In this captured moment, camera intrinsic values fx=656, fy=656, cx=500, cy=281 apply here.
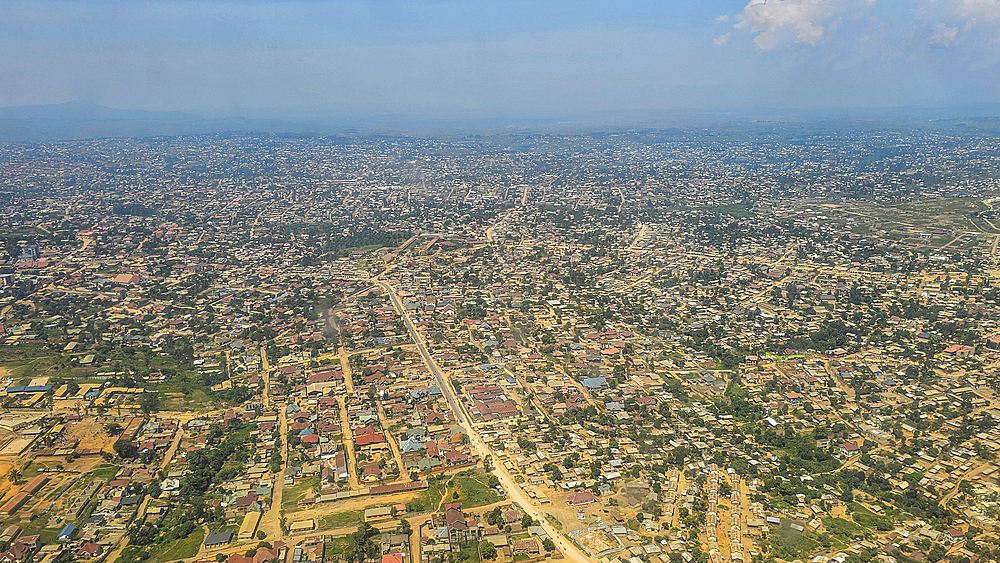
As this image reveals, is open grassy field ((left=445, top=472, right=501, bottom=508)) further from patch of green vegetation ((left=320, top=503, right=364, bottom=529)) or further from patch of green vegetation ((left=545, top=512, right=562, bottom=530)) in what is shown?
patch of green vegetation ((left=320, top=503, right=364, bottom=529))

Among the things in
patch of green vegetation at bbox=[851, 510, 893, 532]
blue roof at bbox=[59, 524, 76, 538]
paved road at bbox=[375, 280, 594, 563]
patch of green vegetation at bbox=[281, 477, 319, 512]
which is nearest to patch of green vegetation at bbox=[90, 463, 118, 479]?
blue roof at bbox=[59, 524, 76, 538]

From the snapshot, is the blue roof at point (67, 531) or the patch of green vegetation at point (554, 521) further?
the patch of green vegetation at point (554, 521)

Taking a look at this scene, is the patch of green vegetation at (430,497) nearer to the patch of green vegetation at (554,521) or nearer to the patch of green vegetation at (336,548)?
the patch of green vegetation at (336,548)

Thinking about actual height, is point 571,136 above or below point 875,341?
above

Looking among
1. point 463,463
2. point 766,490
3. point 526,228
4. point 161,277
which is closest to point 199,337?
point 161,277

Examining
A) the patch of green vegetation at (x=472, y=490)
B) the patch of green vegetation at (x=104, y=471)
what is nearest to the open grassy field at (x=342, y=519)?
the patch of green vegetation at (x=472, y=490)

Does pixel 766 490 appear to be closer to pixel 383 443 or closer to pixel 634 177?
pixel 383 443

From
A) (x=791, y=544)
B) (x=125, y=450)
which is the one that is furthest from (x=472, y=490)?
(x=125, y=450)
